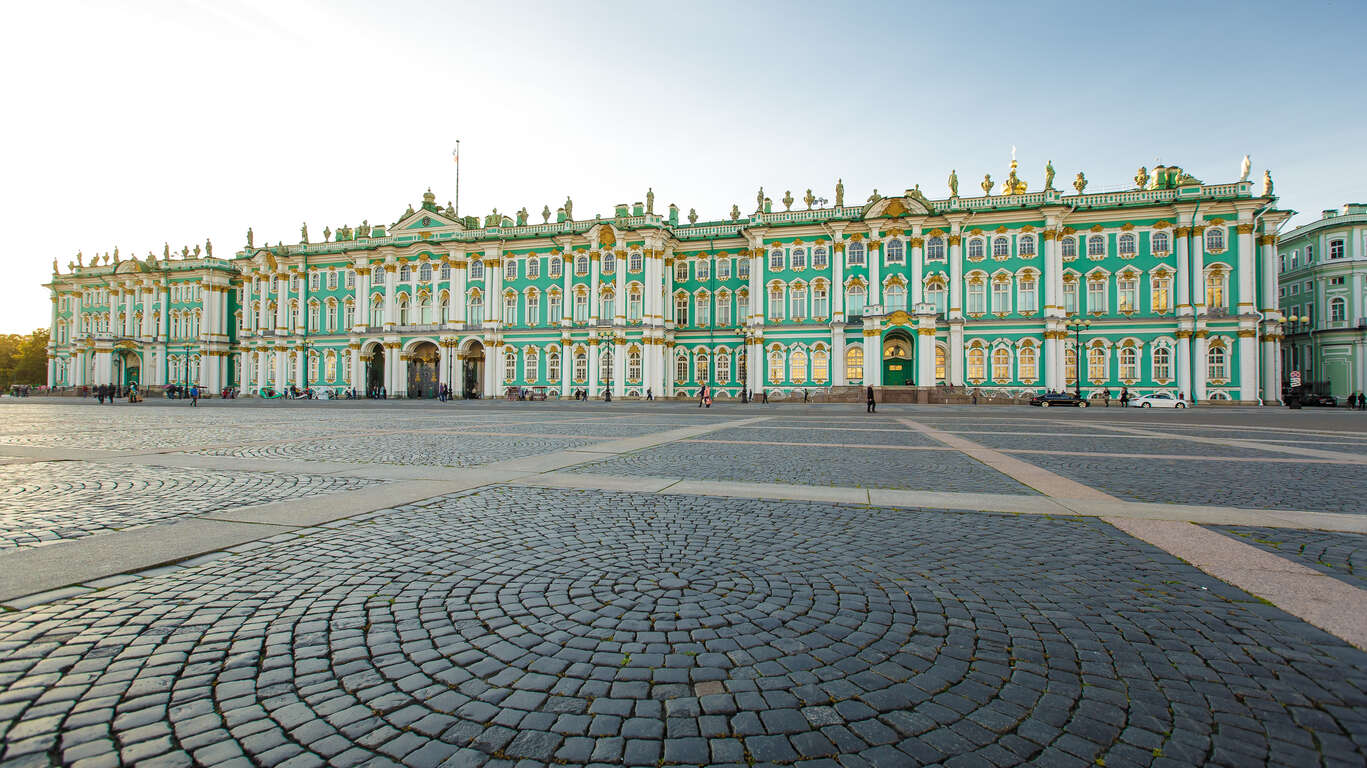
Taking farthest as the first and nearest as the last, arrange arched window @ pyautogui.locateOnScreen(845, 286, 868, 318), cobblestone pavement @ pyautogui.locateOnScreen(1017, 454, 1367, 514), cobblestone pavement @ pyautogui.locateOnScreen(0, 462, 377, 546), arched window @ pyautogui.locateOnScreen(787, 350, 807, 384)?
1. arched window @ pyautogui.locateOnScreen(787, 350, 807, 384)
2. arched window @ pyautogui.locateOnScreen(845, 286, 868, 318)
3. cobblestone pavement @ pyautogui.locateOnScreen(1017, 454, 1367, 514)
4. cobblestone pavement @ pyautogui.locateOnScreen(0, 462, 377, 546)

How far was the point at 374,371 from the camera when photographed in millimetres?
60469

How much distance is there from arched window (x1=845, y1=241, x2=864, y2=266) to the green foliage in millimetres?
109758

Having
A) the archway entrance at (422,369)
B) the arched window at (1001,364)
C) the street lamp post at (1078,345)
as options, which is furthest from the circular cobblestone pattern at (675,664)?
the archway entrance at (422,369)

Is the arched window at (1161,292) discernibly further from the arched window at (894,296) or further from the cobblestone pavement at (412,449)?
the cobblestone pavement at (412,449)

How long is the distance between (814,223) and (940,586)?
4752cm

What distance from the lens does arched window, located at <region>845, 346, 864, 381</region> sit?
46875 mm

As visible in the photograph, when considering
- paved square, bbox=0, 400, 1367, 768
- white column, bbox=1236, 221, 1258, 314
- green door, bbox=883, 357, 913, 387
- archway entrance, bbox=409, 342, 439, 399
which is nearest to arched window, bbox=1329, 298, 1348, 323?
white column, bbox=1236, 221, 1258, 314

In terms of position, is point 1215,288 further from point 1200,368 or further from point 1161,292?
point 1200,368

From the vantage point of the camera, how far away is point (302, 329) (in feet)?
203

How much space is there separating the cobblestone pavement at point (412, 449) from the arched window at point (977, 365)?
39940 millimetres

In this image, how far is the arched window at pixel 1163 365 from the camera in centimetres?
4331

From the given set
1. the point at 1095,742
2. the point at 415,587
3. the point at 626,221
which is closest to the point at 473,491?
the point at 415,587

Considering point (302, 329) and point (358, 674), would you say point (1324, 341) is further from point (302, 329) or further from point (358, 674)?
point (302, 329)

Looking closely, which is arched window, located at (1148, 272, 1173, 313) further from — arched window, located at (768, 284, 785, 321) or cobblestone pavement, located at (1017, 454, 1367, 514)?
cobblestone pavement, located at (1017, 454, 1367, 514)
